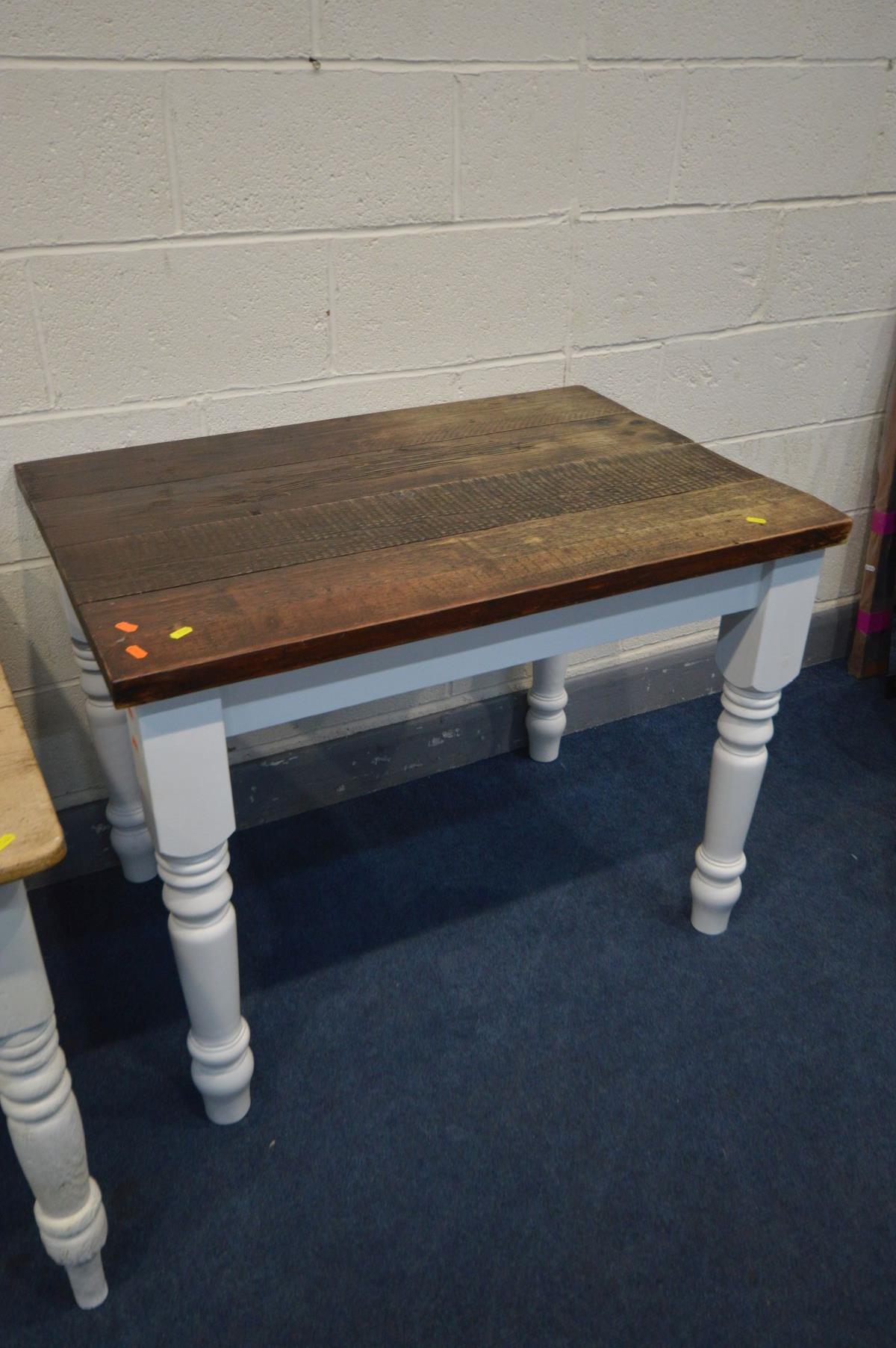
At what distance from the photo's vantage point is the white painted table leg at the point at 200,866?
3.30 feet

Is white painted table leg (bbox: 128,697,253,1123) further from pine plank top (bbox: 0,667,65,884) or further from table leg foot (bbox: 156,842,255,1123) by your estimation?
pine plank top (bbox: 0,667,65,884)

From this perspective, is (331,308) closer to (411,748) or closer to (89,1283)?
(411,748)

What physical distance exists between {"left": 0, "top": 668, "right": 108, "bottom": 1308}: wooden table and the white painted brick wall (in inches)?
21.9

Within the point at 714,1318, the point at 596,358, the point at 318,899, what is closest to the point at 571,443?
the point at 596,358

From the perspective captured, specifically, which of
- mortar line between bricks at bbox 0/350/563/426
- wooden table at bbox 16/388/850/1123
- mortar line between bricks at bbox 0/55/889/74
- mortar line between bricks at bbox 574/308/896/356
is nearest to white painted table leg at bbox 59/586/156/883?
wooden table at bbox 16/388/850/1123

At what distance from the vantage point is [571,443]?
4.78 ft

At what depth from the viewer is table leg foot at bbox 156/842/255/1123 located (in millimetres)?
1102

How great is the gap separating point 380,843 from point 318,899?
0.16m

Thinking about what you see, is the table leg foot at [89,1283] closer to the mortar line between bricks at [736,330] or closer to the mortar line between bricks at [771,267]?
→ the mortar line between bricks at [736,330]

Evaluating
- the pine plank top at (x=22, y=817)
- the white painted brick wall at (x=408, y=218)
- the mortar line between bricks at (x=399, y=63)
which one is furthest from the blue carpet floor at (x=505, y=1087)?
the mortar line between bricks at (x=399, y=63)

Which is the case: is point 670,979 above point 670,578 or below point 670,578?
below

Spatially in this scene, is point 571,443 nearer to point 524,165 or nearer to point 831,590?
point 524,165

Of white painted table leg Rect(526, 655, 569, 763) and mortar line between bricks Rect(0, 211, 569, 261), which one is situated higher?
mortar line between bricks Rect(0, 211, 569, 261)

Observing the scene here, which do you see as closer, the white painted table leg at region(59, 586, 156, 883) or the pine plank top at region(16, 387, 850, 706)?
the pine plank top at region(16, 387, 850, 706)
